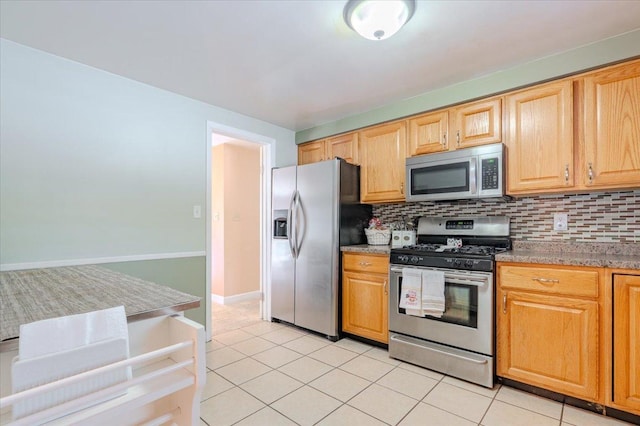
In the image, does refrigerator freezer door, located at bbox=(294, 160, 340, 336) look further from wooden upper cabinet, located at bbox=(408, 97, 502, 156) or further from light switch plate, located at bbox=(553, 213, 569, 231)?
light switch plate, located at bbox=(553, 213, 569, 231)

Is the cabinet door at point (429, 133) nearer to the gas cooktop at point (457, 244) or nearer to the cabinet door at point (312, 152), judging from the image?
the gas cooktop at point (457, 244)

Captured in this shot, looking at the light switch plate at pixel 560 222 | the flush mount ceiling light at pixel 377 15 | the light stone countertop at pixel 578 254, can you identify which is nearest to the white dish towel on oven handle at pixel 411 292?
the light stone countertop at pixel 578 254

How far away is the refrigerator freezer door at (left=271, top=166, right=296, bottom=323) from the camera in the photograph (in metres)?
3.26

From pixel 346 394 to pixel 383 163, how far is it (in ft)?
6.43

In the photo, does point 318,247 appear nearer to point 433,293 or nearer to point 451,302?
point 433,293

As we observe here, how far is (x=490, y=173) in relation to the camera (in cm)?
233

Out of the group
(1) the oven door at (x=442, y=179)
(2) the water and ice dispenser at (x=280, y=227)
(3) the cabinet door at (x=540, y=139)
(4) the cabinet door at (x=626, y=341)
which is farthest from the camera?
(2) the water and ice dispenser at (x=280, y=227)

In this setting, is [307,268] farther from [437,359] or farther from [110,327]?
[110,327]

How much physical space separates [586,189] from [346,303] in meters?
2.00

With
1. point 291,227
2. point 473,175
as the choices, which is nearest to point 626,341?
point 473,175

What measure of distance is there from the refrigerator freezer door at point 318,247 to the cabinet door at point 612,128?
181cm

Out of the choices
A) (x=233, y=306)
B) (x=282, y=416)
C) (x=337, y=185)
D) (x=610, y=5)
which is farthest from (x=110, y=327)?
(x=233, y=306)

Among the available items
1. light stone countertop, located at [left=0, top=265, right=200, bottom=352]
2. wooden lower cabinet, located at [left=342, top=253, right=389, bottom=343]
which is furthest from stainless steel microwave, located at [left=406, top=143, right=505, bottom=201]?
light stone countertop, located at [left=0, top=265, right=200, bottom=352]

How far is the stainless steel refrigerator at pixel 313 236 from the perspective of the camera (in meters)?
2.94
